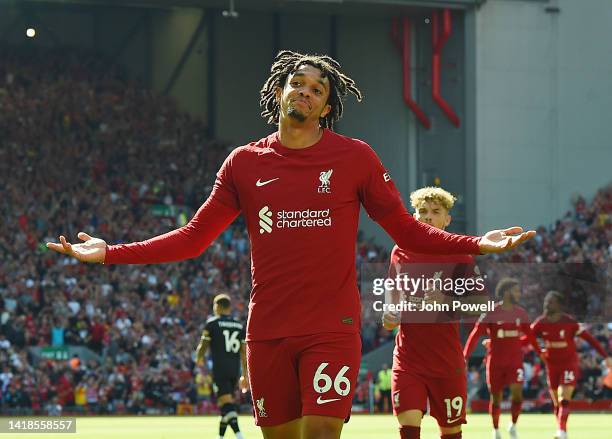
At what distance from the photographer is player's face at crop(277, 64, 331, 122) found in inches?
278

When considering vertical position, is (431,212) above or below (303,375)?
above

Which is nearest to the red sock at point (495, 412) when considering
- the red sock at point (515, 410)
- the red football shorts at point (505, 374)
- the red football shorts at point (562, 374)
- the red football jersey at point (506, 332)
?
the red sock at point (515, 410)

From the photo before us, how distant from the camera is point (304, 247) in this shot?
692cm

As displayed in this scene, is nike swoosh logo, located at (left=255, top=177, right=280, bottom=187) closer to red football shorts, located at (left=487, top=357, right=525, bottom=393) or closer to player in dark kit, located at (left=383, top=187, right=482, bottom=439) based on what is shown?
player in dark kit, located at (left=383, top=187, right=482, bottom=439)

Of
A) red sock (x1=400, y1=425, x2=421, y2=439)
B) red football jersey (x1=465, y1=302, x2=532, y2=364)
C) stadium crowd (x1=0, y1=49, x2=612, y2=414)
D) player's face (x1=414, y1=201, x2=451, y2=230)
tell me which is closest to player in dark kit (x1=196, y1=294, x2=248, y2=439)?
red football jersey (x1=465, y1=302, x2=532, y2=364)

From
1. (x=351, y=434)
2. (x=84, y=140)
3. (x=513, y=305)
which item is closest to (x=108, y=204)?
(x=84, y=140)

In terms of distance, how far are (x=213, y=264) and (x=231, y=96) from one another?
11796 mm

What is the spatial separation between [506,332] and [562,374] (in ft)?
3.98

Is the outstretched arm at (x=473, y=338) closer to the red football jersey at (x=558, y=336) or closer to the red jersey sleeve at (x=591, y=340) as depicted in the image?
the red football jersey at (x=558, y=336)

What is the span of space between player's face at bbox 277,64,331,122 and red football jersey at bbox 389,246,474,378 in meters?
4.19

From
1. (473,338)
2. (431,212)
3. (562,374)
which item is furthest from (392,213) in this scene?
(562,374)

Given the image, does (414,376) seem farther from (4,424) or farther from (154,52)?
(154,52)

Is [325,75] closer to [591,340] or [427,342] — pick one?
[427,342]

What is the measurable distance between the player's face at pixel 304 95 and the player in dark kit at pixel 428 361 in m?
3.86
